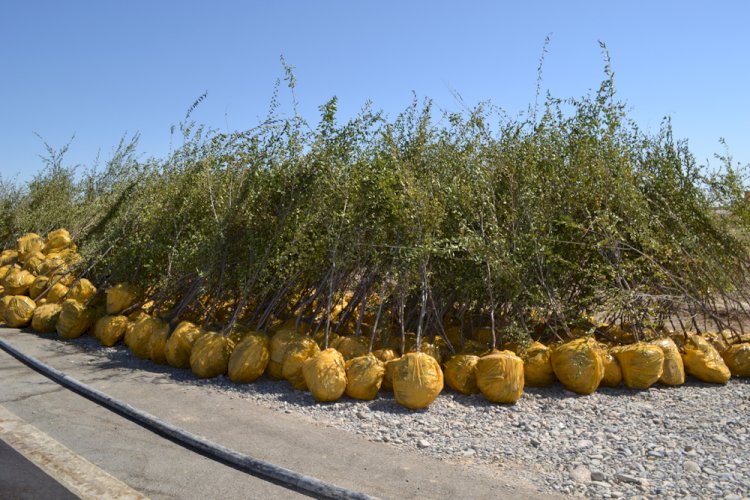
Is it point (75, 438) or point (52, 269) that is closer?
point (75, 438)

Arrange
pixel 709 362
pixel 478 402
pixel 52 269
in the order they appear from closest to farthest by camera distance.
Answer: pixel 478 402, pixel 709 362, pixel 52 269

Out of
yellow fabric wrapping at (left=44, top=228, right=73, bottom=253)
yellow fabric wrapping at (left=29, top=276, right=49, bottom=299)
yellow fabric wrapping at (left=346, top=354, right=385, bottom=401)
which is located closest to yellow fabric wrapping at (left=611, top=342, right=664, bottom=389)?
yellow fabric wrapping at (left=346, top=354, right=385, bottom=401)

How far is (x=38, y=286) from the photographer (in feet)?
29.7

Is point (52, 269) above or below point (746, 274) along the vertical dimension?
below

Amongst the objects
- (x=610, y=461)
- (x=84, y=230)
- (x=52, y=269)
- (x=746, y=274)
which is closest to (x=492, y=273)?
(x=610, y=461)

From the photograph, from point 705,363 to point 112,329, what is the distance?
6259 millimetres

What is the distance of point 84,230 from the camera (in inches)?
419

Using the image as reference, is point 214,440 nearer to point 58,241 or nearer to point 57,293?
point 57,293

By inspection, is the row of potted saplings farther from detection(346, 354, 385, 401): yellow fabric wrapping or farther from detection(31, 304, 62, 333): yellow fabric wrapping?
detection(31, 304, 62, 333): yellow fabric wrapping

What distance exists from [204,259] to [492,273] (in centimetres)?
301

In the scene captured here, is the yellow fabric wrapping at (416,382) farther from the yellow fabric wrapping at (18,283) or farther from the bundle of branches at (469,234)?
the yellow fabric wrapping at (18,283)

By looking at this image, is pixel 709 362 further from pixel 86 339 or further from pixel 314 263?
pixel 86 339

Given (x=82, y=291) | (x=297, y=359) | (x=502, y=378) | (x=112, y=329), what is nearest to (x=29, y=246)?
(x=82, y=291)

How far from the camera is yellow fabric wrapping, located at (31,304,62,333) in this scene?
8.11 meters
